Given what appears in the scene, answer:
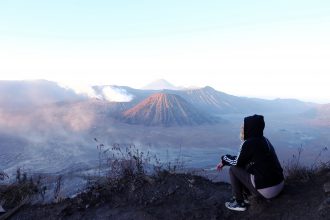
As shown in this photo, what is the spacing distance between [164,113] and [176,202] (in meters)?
73.0

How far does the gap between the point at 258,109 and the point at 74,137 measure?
79.8 metres

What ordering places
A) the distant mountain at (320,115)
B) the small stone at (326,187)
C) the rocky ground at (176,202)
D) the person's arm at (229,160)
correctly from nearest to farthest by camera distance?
the rocky ground at (176,202) < the small stone at (326,187) < the person's arm at (229,160) < the distant mountain at (320,115)

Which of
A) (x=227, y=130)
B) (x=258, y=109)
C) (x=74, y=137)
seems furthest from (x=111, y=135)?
(x=258, y=109)

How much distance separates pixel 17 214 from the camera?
658 centimetres

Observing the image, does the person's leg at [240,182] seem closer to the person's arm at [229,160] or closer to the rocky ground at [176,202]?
the person's arm at [229,160]

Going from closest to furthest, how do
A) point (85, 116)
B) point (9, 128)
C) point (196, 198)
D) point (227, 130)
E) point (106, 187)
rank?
point (196, 198) < point (106, 187) < point (9, 128) < point (85, 116) < point (227, 130)

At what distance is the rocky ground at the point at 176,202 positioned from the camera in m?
5.50

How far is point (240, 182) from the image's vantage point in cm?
588

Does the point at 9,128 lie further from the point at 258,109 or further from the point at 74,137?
the point at 258,109

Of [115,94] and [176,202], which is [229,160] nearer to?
[176,202]

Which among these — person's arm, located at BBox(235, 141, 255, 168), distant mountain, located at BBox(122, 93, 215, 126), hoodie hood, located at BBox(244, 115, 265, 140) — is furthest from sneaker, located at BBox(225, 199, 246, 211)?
distant mountain, located at BBox(122, 93, 215, 126)

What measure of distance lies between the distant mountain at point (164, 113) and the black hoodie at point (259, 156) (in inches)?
2704

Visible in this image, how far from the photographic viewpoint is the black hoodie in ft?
18.1

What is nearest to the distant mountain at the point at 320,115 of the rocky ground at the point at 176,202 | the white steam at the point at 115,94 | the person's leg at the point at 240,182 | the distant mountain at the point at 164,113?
the distant mountain at the point at 164,113
